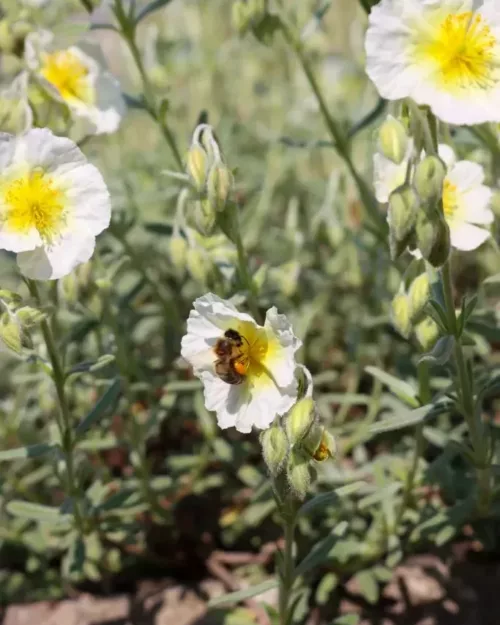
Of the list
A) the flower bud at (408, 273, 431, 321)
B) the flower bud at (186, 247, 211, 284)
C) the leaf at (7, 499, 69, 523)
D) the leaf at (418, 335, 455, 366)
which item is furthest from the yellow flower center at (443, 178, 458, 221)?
the leaf at (7, 499, 69, 523)

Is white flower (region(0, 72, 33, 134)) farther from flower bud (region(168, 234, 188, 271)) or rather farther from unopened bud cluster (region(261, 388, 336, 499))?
unopened bud cluster (region(261, 388, 336, 499))

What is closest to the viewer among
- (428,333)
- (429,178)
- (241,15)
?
(429,178)

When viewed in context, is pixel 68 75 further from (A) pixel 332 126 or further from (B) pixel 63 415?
(B) pixel 63 415

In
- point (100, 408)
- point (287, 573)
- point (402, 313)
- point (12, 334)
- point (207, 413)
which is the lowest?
point (207, 413)

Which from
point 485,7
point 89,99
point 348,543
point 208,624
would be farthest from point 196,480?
point 485,7

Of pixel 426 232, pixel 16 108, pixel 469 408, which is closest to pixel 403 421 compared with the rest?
pixel 469 408

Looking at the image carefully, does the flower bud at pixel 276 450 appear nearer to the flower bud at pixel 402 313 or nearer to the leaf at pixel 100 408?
the flower bud at pixel 402 313
